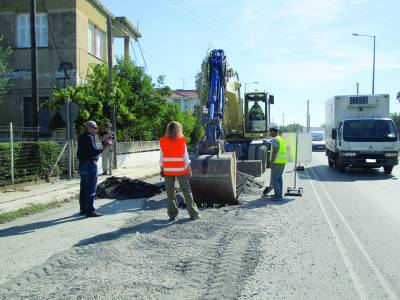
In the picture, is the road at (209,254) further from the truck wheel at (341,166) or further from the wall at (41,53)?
→ the wall at (41,53)

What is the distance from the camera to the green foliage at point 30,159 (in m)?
13.5

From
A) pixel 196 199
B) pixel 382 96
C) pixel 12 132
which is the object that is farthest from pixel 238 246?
pixel 382 96

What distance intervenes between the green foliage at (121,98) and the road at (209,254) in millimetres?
8222

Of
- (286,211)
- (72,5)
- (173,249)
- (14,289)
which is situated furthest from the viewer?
(72,5)

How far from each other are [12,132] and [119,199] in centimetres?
426

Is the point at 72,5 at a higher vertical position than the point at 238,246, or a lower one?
higher

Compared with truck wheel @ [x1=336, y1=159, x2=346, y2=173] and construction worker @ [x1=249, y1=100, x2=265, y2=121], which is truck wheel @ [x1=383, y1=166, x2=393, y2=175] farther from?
construction worker @ [x1=249, y1=100, x2=265, y2=121]

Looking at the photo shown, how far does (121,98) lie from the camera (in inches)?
761

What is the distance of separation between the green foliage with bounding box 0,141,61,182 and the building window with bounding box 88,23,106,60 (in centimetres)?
1019

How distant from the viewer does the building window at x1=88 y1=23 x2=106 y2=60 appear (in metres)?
24.8

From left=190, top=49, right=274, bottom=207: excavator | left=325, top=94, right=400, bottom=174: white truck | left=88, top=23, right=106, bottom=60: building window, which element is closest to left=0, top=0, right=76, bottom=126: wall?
left=88, top=23, right=106, bottom=60: building window

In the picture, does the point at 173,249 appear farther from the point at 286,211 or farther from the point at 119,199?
the point at 119,199

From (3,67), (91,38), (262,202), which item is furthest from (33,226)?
(91,38)

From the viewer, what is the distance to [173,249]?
21.8 feet
